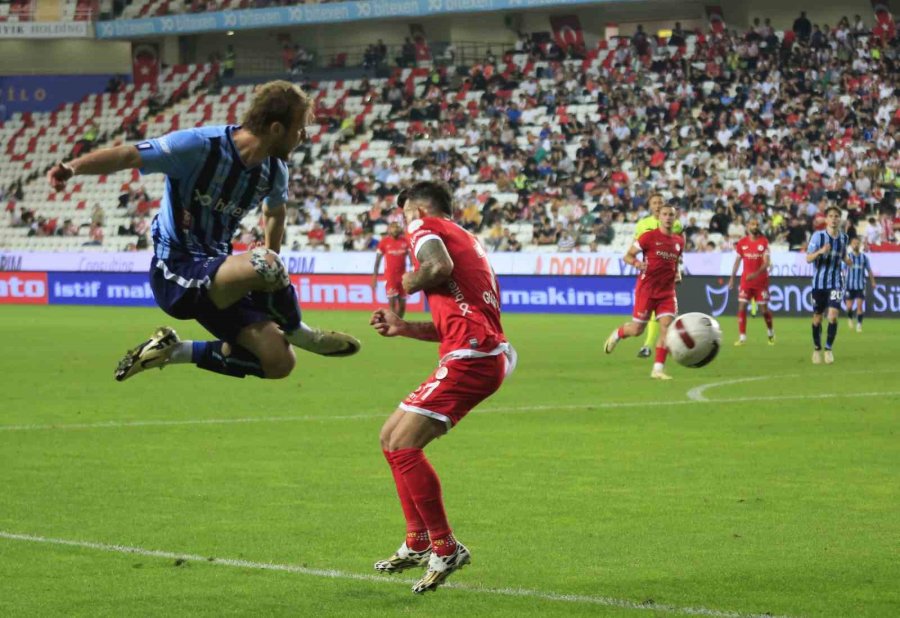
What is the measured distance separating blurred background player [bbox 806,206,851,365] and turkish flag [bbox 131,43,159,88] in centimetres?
3969

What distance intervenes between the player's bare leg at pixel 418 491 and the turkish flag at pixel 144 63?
51332 millimetres

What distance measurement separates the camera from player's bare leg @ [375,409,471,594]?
7.23m

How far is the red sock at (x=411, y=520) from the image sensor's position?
746 cm

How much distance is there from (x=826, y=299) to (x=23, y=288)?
96.8 feet

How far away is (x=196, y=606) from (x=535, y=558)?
2001 mm

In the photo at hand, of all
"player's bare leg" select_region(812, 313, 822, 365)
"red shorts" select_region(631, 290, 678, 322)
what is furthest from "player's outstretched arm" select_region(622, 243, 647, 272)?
"player's bare leg" select_region(812, 313, 822, 365)

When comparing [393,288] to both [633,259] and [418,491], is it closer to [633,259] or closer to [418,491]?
[633,259]

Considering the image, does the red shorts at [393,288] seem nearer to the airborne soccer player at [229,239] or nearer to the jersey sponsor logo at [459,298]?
the airborne soccer player at [229,239]

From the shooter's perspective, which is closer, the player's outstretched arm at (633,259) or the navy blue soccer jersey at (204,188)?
the navy blue soccer jersey at (204,188)

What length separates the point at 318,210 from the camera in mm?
44312

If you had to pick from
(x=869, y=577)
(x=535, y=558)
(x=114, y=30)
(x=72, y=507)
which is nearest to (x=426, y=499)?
(x=535, y=558)

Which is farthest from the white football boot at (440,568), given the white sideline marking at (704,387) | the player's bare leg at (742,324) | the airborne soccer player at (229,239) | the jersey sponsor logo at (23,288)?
the jersey sponsor logo at (23,288)

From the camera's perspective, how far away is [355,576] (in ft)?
25.1

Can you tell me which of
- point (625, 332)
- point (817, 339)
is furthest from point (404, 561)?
point (817, 339)
